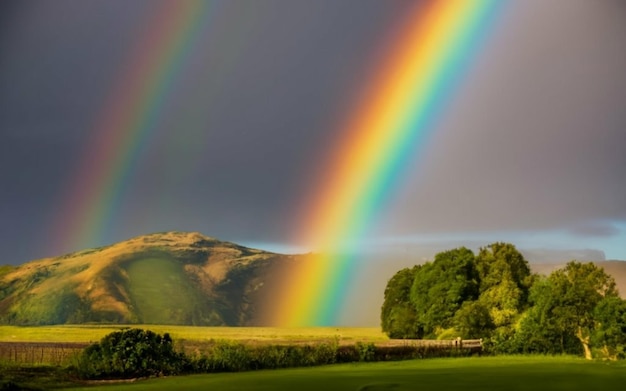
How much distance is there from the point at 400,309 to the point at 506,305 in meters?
18.8

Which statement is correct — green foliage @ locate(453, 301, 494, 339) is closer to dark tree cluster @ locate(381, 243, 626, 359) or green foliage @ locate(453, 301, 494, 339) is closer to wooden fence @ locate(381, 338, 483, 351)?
dark tree cluster @ locate(381, 243, 626, 359)

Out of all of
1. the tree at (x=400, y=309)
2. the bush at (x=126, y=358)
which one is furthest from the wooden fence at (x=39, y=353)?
the tree at (x=400, y=309)

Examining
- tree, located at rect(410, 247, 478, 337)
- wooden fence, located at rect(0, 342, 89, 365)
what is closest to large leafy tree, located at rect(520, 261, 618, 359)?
tree, located at rect(410, 247, 478, 337)

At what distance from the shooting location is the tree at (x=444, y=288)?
319ft

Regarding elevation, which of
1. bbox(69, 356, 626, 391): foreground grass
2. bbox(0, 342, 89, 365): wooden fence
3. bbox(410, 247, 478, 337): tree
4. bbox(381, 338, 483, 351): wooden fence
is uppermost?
bbox(410, 247, 478, 337): tree

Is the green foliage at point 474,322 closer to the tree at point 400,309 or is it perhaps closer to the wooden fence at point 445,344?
the wooden fence at point 445,344

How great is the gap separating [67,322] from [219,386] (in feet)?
451

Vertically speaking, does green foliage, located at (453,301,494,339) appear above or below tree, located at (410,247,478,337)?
below

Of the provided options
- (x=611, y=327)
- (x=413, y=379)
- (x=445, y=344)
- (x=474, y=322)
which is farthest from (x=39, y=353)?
(x=611, y=327)

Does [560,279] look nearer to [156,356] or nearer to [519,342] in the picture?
[519,342]

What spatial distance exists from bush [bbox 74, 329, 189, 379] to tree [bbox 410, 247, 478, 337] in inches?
1870

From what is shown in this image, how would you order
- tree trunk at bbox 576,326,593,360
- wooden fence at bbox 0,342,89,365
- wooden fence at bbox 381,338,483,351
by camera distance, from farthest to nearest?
wooden fence at bbox 381,338,483,351, tree trunk at bbox 576,326,593,360, wooden fence at bbox 0,342,89,365

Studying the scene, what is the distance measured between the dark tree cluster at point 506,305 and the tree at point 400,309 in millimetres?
126

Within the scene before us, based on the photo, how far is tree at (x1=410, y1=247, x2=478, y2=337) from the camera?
97.4 m
